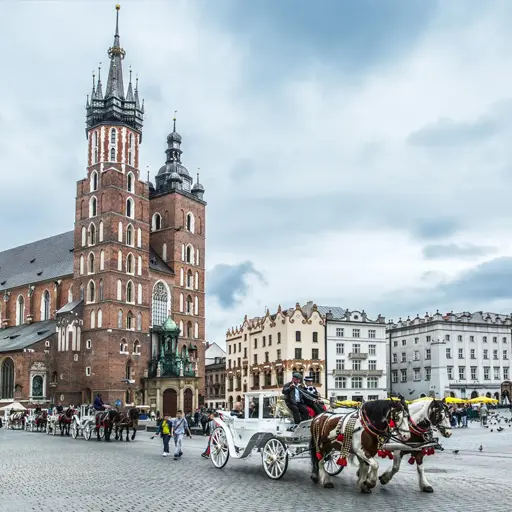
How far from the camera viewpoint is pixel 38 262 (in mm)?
75688

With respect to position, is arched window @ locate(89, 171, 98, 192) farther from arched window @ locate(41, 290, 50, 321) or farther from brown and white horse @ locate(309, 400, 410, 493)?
brown and white horse @ locate(309, 400, 410, 493)

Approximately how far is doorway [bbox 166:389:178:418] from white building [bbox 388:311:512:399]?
104ft

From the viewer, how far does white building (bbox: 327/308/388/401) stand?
77.6m

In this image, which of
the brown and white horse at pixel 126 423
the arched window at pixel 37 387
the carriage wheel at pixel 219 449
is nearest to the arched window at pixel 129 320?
the arched window at pixel 37 387

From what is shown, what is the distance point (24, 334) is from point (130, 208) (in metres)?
16.7

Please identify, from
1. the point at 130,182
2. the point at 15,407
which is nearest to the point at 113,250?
the point at 130,182

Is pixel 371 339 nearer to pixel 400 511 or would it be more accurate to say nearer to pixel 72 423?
pixel 72 423

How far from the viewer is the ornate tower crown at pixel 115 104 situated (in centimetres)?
6753

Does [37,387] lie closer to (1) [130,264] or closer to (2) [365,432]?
(1) [130,264]

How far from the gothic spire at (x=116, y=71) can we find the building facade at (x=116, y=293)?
0.11 meters

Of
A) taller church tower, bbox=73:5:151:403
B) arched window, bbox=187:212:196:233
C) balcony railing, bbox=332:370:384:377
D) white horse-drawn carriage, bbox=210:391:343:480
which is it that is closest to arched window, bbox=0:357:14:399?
taller church tower, bbox=73:5:151:403

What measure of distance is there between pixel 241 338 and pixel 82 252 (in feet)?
92.2

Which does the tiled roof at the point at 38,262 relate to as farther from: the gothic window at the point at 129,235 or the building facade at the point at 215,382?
the building facade at the point at 215,382

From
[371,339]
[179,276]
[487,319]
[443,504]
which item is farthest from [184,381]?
[443,504]
